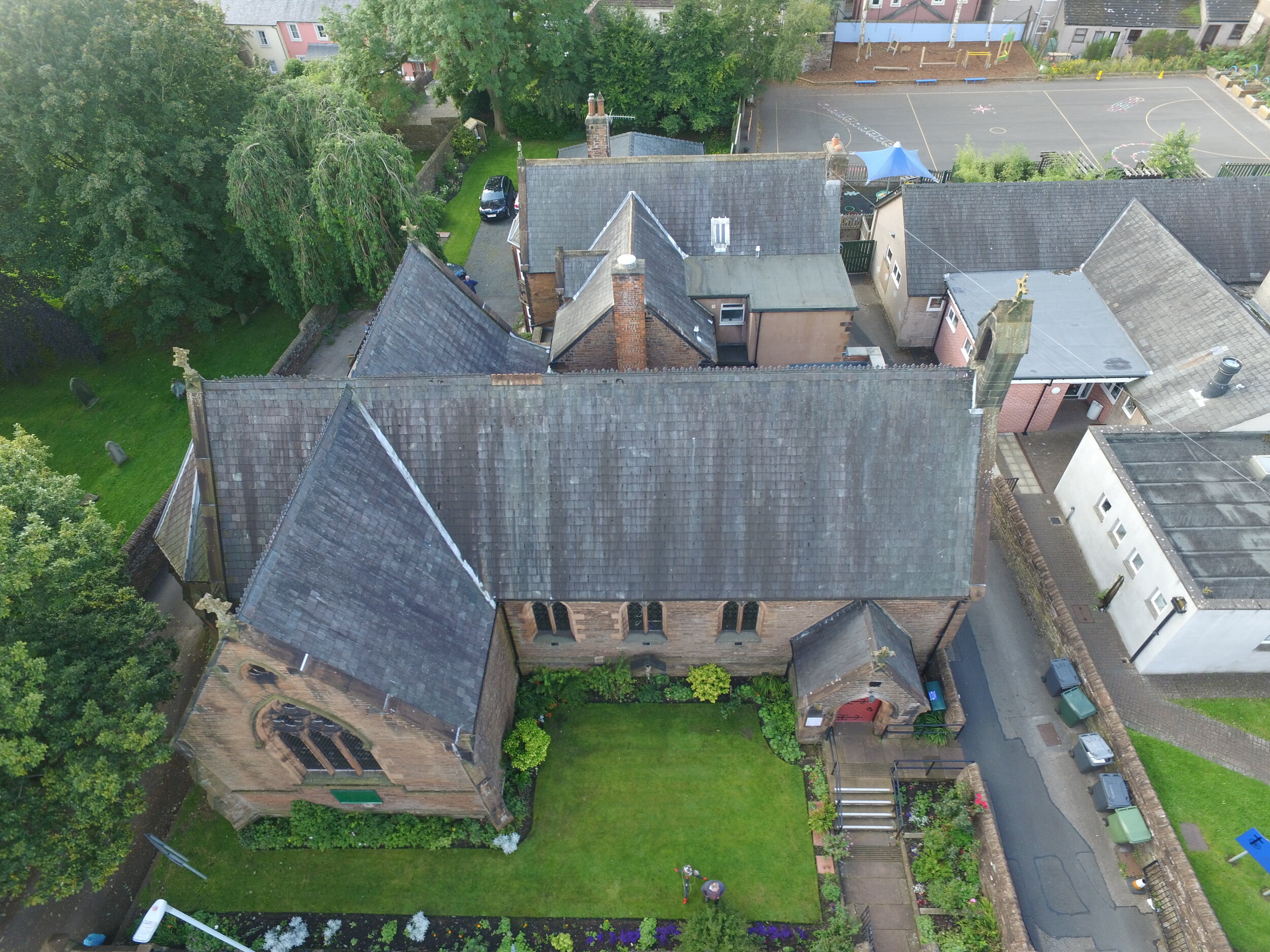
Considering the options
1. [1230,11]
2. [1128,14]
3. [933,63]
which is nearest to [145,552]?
[933,63]

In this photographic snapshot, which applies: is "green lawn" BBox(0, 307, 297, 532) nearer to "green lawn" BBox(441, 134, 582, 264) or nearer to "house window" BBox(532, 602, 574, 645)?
"green lawn" BBox(441, 134, 582, 264)

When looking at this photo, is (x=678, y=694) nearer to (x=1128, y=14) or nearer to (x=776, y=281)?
(x=776, y=281)

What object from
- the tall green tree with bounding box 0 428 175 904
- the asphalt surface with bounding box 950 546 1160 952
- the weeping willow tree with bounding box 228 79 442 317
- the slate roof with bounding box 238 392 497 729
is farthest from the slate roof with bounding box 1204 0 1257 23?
the tall green tree with bounding box 0 428 175 904

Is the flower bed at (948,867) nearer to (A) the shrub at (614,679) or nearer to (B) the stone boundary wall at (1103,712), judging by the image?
(B) the stone boundary wall at (1103,712)

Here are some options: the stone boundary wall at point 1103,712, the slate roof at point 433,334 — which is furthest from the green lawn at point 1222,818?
the slate roof at point 433,334

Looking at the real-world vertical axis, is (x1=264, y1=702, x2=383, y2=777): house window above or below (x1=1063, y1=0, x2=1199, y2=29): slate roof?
below

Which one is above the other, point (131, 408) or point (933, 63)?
point (933, 63)
